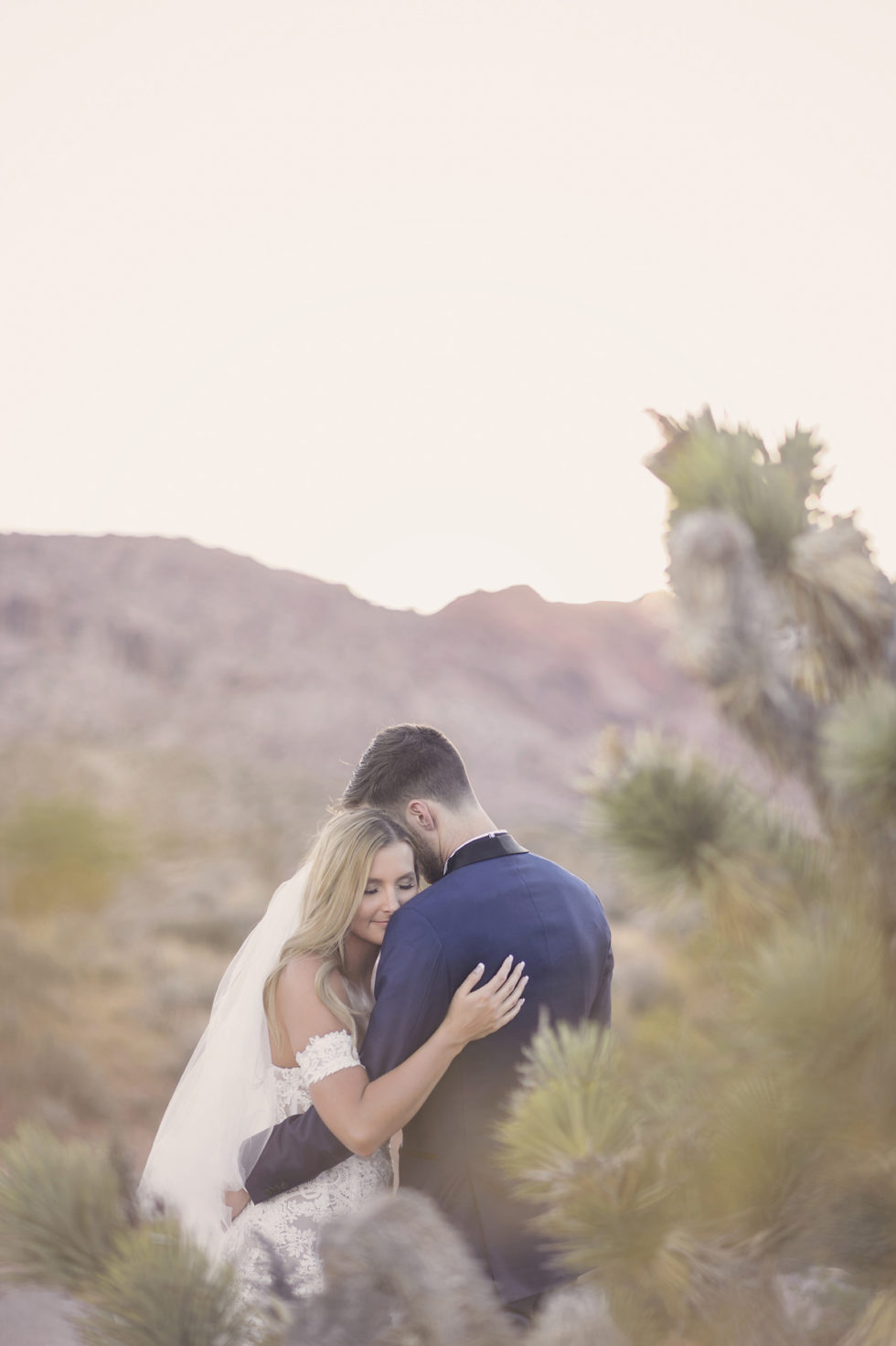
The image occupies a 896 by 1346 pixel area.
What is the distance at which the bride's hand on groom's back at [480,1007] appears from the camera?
7.42ft

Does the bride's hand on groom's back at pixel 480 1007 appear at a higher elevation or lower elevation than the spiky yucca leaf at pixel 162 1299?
higher

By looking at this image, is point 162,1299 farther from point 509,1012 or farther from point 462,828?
point 462,828

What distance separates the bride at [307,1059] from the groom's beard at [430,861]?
0.18ft

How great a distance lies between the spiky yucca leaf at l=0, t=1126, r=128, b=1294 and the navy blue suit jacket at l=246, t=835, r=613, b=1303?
2.41 ft

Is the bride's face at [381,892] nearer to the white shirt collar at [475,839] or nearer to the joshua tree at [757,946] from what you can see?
the white shirt collar at [475,839]

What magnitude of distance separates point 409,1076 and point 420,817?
0.75m

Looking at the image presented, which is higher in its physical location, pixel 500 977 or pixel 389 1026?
pixel 500 977

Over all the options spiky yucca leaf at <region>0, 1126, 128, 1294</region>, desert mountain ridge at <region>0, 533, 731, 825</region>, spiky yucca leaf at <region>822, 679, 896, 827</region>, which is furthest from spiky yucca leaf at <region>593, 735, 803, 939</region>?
desert mountain ridge at <region>0, 533, 731, 825</region>

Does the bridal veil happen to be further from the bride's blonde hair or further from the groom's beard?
the groom's beard

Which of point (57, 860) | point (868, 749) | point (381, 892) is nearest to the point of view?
point (868, 749)

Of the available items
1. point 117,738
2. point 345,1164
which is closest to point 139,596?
point 117,738

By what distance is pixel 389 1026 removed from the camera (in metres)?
2.35

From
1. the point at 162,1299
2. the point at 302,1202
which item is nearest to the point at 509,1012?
the point at 302,1202

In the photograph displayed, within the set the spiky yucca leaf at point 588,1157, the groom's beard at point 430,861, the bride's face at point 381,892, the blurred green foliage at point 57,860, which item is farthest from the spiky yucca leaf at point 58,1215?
the blurred green foliage at point 57,860
